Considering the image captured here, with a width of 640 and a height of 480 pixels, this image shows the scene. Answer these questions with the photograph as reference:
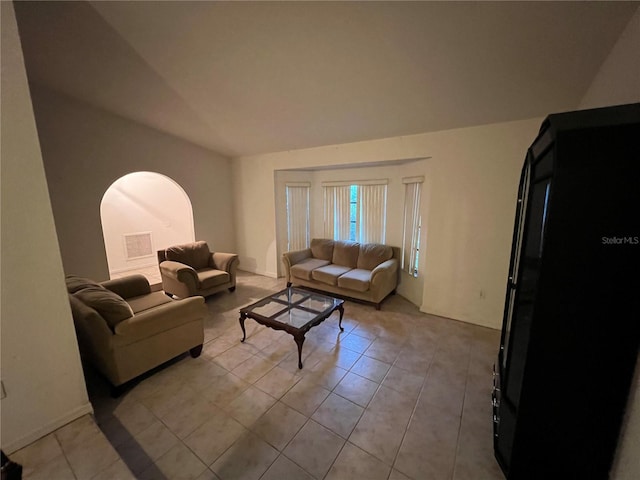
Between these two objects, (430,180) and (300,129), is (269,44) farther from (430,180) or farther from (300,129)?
(430,180)

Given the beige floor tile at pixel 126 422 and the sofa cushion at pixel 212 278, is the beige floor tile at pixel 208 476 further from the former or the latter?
the sofa cushion at pixel 212 278

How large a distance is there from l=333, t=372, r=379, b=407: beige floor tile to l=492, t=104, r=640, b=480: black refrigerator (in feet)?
3.18

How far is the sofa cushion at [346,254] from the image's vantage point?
425cm

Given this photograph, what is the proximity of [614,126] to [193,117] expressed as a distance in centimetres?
417

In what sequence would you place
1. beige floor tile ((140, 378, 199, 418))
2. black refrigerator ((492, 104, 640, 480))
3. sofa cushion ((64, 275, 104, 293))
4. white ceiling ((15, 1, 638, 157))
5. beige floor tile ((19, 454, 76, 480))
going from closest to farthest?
1. black refrigerator ((492, 104, 640, 480))
2. beige floor tile ((19, 454, 76, 480))
3. white ceiling ((15, 1, 638, 157))
4. beige floor tile ((140, 378, 199, 418))
5. sofa cushion ((64, 275, 104, 293))

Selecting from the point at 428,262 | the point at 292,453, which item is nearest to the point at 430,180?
the point at 428,262

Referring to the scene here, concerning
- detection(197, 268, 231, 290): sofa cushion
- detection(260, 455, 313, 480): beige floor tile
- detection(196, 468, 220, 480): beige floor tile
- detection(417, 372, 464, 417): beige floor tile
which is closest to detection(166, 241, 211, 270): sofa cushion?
detection(197, 268, 231, 290): sofa cushion

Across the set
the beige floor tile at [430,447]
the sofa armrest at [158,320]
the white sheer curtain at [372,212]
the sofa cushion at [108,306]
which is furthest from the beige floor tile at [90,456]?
the white sheer curtain at [372,212]

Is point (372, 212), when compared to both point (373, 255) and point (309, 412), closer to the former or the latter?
point (373, 255)

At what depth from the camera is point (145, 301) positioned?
2.84 m

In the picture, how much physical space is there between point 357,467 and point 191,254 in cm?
372

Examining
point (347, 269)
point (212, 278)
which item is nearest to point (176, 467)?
point (212, 278)

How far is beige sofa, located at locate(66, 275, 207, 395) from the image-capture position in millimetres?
1917

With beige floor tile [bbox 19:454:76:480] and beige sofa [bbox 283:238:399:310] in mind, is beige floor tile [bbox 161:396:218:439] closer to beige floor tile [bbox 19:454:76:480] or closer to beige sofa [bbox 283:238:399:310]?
beige floor tile [bbox 19:454:76:480]
